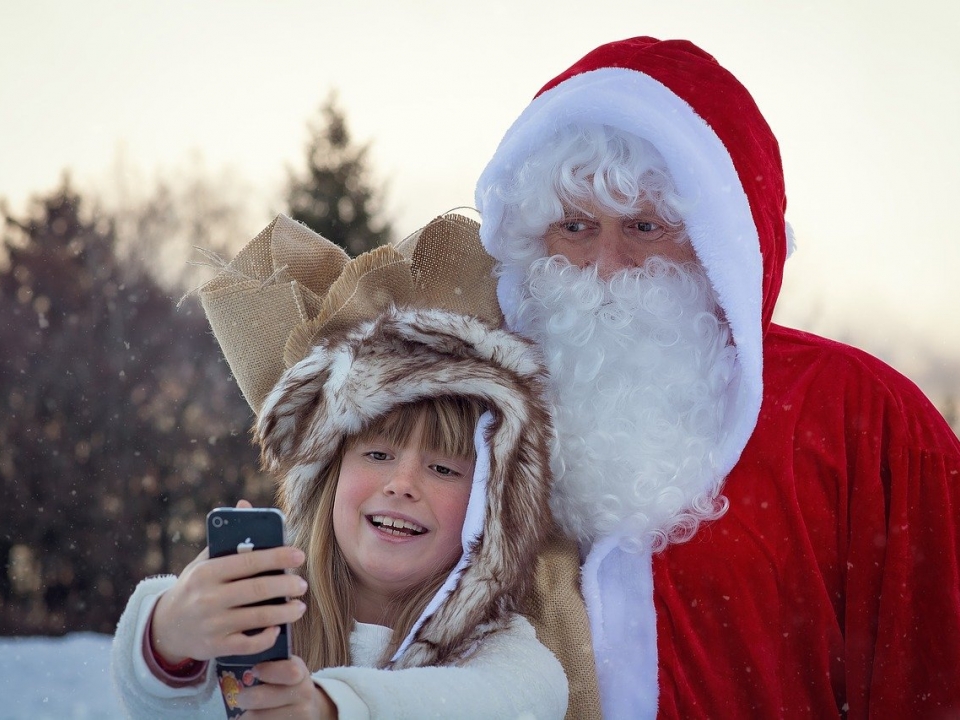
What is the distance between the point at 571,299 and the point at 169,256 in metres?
14.1

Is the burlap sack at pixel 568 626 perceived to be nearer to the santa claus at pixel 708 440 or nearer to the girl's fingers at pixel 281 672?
the santa claus at pixel 708 440

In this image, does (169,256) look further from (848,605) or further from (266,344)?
(848,605)

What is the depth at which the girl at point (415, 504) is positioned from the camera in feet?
7.45

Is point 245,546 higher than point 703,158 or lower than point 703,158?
lower

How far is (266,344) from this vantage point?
9.45ft

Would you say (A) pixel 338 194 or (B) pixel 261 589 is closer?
(B) pixel 261 589

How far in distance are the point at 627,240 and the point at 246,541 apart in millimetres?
1537

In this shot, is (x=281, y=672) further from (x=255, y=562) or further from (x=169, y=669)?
(x=169, y=669)

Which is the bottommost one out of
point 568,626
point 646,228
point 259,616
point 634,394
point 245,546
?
point 568,626

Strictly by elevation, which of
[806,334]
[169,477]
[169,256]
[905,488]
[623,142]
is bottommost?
[169,477]

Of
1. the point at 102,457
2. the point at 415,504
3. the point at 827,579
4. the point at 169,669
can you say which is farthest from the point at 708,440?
the point at 102,457

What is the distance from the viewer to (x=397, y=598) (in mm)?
2557

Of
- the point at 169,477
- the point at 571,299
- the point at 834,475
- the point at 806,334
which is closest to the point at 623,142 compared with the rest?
the point at 571,299

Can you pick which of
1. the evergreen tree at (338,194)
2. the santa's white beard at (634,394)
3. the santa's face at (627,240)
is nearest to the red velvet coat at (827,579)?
the santa's white beard at (634,394)
